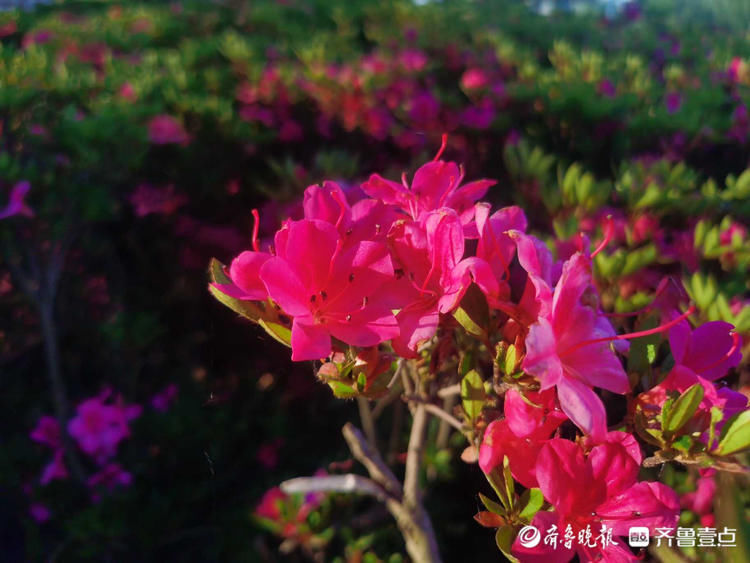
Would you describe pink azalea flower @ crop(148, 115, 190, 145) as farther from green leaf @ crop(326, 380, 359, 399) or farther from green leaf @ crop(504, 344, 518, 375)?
green leaf @ crop(504, 344, 518, 375)

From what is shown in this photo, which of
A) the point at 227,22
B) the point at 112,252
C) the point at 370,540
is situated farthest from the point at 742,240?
the point at 227,22

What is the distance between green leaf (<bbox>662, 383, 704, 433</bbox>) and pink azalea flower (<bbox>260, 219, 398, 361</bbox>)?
343 millimetres

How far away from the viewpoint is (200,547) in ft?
7.87

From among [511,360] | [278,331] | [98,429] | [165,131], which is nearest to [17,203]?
[165,131]

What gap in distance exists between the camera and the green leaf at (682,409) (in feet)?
2.33

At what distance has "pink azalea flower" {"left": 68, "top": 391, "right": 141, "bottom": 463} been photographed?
94.5 inches

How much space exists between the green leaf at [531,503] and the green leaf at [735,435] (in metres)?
0.23

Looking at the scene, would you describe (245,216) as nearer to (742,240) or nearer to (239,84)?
(239,84)

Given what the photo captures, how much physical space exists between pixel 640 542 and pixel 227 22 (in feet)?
23.2

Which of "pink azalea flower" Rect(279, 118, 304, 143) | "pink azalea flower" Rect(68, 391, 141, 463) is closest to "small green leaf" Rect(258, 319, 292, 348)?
"pink azalea flower" Rect(68, 391, 141, 463)

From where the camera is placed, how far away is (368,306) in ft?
2.52

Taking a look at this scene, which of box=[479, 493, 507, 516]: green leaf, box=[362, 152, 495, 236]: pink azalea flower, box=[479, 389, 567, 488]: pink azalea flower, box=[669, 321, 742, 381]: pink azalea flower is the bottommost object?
box=[479, 493, 507, 516]: green leaf

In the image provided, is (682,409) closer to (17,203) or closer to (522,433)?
(522,433)

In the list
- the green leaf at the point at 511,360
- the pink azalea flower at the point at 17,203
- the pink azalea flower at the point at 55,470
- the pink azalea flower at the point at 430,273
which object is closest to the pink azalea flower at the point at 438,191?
the pink azalea flower at the point at 430,273
